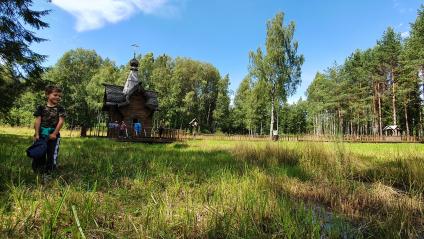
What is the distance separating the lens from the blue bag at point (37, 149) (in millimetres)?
4633

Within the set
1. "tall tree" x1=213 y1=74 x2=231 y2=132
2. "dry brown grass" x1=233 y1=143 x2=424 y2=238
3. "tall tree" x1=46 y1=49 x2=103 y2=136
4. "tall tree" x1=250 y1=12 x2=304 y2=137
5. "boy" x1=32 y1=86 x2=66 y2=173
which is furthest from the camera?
"tall tree" x1=213 y1=74 x2=231 y2=132

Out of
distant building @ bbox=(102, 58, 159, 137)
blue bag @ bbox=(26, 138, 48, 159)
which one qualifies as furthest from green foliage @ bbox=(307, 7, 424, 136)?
blue bag @ bbox=(26, 138, 48, 159)

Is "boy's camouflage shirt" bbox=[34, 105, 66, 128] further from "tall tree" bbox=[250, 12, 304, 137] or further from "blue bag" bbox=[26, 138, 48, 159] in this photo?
"tall tree" bbox=[250, 12, 304, 137]

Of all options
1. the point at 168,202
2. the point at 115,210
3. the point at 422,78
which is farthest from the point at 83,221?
the point at 422,78

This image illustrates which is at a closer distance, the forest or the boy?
the boy

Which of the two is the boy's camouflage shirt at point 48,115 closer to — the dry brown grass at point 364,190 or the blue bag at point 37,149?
the blue bag at point 37,149

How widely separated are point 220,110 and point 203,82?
6629 mm

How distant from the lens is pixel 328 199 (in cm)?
419

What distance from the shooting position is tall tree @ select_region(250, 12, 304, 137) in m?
39.5

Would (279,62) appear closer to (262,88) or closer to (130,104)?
Result: (262,88)

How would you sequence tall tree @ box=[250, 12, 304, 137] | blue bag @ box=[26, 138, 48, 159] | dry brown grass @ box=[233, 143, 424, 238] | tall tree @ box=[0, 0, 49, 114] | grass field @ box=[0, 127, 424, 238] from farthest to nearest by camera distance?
tall tree @ box=[250, 12, 304, 137] < tall tree @ box=[0, 0, 49, 114] < blue bag @ box=[26, 138, 48, 159] < dry brown grass @ box=[233, 143, 424, 238] < grass field @ box=[0, 127, 424, 238]

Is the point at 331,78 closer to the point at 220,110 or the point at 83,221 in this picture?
the point at 220,110

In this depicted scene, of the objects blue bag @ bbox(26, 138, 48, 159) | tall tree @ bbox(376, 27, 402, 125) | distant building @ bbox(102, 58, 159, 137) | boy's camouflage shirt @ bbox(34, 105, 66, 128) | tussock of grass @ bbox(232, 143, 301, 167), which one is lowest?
tussock of grass @ bbox(232, 143, 301, 167)

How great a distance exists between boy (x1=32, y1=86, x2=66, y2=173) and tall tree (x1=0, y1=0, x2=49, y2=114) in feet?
39.8
